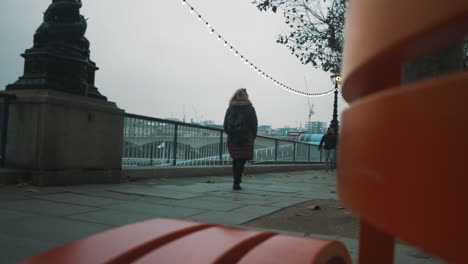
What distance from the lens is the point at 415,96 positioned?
425 mm

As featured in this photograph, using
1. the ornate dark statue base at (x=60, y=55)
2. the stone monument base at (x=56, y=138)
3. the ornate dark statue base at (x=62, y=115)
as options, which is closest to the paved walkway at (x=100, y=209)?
the stone monument base at (x=56, y=138)

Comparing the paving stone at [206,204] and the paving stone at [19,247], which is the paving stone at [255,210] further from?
the paving stone at [19,247]

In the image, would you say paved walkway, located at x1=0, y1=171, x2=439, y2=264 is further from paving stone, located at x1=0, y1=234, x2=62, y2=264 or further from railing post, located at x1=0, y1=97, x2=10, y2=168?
railing post, located at x1=0, y1=97, x2=10, y2=168

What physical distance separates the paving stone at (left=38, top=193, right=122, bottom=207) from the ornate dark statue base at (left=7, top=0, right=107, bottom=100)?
75.8 inches

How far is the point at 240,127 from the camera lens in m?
7.48

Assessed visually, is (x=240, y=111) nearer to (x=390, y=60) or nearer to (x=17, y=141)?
(x=17, y=141)

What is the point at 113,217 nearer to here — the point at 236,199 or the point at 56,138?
the point at 236,199

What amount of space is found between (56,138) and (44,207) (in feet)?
6.21

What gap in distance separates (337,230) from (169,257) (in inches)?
116

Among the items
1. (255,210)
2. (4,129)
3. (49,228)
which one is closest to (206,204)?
(255,210)

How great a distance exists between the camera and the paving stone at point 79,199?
4.64 meters

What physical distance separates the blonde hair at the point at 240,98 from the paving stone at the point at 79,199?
333 centimetres

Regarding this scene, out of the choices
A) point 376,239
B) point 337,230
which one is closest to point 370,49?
point 376,239

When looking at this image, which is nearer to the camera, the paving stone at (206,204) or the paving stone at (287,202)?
the paving stone at (206,204)
